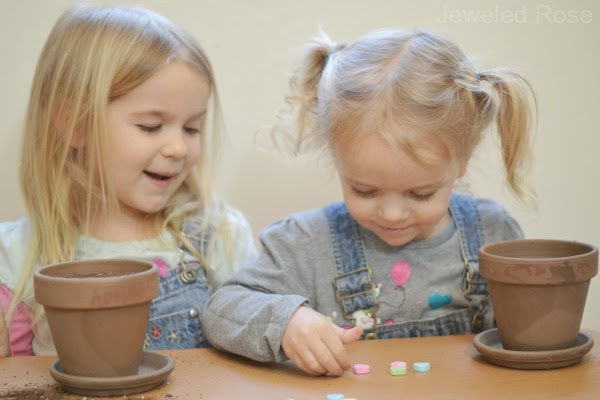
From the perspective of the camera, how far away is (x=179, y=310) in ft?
4.53

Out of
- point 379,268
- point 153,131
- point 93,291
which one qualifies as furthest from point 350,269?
point 93,291

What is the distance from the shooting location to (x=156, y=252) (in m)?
1.41

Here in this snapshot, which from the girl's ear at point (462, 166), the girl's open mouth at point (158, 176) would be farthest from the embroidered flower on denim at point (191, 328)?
the girl's ear at point (462, 166)

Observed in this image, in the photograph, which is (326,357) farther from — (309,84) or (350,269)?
(309,84)

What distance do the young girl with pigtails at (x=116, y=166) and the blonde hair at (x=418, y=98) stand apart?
0.25 meters

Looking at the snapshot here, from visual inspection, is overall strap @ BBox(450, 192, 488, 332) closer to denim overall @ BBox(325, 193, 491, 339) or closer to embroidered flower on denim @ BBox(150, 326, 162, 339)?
denim overall @ BBox(325, 193, 491, 339)

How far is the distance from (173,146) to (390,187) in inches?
14.9

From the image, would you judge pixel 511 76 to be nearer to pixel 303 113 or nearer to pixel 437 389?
pixel 303 113

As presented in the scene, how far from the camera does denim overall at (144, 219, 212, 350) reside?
53.9 inches

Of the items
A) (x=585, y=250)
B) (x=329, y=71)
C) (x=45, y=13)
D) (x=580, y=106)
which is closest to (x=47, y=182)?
(x=45, y=13)

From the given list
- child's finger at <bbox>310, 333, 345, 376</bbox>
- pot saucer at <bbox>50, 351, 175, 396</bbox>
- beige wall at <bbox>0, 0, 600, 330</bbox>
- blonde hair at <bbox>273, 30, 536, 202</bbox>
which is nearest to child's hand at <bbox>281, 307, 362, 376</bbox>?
child's finger at <bbox>310, 333, 345, 376</bbox>

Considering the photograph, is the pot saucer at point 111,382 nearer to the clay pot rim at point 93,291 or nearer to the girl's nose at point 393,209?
the clay pot rim at point 93,291

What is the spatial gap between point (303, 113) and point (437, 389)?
56cm

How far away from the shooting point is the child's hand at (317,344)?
1045 millimetres
